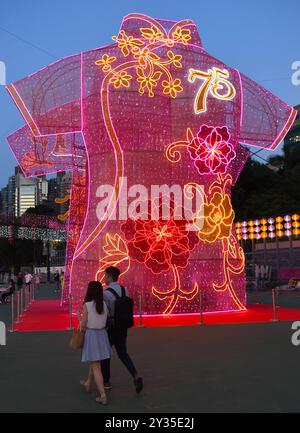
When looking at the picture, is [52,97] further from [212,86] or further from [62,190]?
[62,190]

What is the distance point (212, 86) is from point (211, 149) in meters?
1.95

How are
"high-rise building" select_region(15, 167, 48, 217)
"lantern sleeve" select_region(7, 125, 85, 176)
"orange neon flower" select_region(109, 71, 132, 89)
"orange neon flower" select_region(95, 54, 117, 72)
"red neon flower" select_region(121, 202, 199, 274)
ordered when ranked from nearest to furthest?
"red neon flower" select_region(121, 202, 199, 274) → "orange neon flower" select_region(109, 71, 132, 89) → "orange neon flower" select_region(95, 54, 117, 72) → "lantern sleeve" select_region(7, 125, 85, 176) → "high-rise building" select_region(15, 167, 48, 217)

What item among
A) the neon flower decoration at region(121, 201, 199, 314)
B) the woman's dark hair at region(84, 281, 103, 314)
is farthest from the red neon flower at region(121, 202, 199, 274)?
the woman's dark hair at region(84, 281, 103, 314)

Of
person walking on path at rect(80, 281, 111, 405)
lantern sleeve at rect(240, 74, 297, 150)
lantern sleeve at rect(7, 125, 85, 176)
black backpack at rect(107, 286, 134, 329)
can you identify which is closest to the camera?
person walking on path at rect(80, 281, 111, 405)

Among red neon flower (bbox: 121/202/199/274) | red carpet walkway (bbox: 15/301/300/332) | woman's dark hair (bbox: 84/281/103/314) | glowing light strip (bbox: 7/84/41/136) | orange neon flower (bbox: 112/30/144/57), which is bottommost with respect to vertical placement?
red carpet walkway (bbox: 15/301/300/332)

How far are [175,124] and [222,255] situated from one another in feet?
13.8

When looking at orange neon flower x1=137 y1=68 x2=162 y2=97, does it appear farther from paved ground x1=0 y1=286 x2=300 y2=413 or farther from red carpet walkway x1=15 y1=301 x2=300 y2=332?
paved ground x1=0 y1=286 x2=300 y2=413

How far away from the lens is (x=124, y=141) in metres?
16.2

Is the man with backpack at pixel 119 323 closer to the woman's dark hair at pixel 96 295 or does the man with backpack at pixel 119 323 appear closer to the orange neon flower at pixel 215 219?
the woman's dark hair at pixel 96 295

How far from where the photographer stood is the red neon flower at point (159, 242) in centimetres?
1591

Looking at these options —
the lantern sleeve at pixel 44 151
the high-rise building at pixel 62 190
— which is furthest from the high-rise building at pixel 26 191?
the lantern sleeve at pixel 44 151

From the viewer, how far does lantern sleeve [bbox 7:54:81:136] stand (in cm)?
1617

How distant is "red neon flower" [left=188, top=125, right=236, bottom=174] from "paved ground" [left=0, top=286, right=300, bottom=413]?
6.30m
